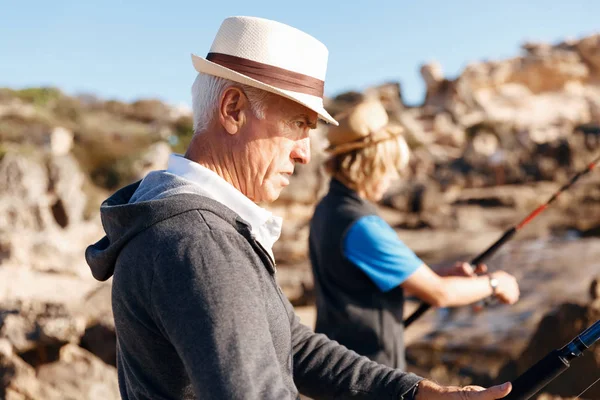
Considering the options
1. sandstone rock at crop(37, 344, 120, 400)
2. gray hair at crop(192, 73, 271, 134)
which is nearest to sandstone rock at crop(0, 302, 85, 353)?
sandstone rock at crop(37, 344, 120, 400)

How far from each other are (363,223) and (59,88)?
36.3 meters

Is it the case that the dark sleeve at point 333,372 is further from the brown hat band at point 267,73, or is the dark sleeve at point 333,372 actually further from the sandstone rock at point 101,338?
the sandstone rock at point 101,338

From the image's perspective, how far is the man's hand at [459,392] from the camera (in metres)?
1.58

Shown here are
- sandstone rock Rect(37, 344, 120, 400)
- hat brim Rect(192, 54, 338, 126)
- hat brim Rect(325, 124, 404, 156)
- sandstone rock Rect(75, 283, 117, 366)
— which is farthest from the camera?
sandstone rock Rect(75, 283, 117, 366)

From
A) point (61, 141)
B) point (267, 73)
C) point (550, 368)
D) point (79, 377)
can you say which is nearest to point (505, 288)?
point (550, 368)

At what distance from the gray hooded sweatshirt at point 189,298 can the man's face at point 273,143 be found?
0.66 feet

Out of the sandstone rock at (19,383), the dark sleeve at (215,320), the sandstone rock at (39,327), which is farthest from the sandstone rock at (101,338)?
the dark sleeve at (215,320)

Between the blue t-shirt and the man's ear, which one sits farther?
the blue t-shirt

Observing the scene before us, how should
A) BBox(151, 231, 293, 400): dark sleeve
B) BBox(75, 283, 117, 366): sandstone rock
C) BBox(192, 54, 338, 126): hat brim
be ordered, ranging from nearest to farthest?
BBox(151, 231, 293, 400): dark sleeve, BBox(192, 54, 338, 126): hat brim, BBox(75, 283, 117, 366): sandstone rock

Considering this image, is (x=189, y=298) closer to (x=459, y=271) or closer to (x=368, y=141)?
(x=368, y=141)

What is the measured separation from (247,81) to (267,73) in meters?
0.06

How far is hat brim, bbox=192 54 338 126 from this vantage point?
4.79 feet

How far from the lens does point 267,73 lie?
4.90 ft

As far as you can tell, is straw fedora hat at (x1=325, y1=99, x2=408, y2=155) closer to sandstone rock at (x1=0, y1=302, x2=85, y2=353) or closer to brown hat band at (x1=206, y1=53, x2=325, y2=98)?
brown hat band at (x1=206, y1=53, x2=325, y2=98)
